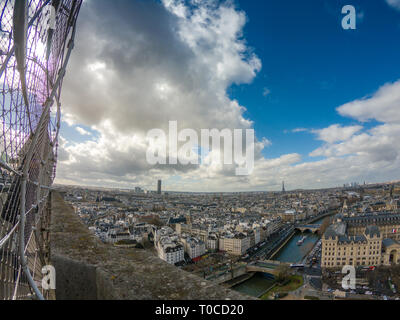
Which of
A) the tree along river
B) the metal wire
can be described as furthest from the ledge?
the tree along river

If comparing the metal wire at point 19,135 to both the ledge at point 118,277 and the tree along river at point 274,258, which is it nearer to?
the ledge at point 118,277

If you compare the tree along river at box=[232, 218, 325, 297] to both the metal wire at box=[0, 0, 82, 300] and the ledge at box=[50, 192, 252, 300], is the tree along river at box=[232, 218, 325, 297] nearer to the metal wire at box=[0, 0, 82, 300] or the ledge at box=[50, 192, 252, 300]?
the ledge at box=[50, 192, 252, 300]

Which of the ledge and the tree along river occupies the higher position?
the ledge

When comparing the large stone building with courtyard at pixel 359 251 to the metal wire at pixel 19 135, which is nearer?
the metal wire at pixel 19 135

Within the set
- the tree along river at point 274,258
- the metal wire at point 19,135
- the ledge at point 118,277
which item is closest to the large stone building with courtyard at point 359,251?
the tree along river at point 274,258

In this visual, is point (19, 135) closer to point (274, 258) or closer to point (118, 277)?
point (118, 277)
